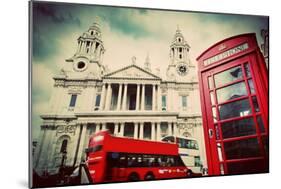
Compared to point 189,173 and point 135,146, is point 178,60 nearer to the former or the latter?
point 135,146

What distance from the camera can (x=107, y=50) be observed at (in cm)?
274

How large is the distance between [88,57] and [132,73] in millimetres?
458

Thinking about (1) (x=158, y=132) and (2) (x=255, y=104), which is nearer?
(1) (x=158, y=132)

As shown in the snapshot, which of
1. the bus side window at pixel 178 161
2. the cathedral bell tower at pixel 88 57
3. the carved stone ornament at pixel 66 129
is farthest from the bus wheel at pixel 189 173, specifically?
the cathedral bell tower at pixel 88 57

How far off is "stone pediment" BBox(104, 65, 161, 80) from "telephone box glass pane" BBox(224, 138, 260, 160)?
3.47ft

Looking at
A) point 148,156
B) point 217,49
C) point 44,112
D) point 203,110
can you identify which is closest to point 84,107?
point 44,112

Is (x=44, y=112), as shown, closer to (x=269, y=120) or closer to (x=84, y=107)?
(x=84, y=107)

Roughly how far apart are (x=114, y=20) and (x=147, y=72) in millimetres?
609

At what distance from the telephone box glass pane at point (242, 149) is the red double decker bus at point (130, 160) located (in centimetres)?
49

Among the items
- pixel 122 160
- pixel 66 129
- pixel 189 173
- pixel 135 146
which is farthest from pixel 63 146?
pixel 189 173

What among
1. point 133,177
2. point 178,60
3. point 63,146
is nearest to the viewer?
point 63,146

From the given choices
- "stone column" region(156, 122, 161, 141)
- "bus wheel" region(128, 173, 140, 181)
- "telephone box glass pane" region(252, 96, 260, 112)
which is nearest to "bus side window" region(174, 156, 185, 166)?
"stone column" region(156, 122, 161, 141)

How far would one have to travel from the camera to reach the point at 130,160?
2.65m

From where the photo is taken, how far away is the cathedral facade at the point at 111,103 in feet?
8.37
